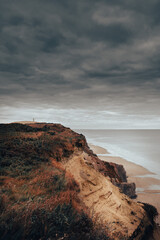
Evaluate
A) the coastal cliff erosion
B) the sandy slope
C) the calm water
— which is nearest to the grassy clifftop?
the coastal cliff erosion

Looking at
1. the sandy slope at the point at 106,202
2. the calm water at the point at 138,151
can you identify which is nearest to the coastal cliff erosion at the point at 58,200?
the sandy slope at the point at 106,202

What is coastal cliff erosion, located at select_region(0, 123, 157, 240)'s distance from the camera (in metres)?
3.63

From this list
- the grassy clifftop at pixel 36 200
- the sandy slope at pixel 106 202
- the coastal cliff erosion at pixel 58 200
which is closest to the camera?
the grassy clifftop at pixel 36 200

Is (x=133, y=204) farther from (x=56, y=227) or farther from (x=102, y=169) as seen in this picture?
(x=56, y=227)

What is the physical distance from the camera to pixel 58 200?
15.7 feet

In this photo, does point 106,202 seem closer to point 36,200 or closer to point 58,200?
point 58,200

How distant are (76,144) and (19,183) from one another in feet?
20.3

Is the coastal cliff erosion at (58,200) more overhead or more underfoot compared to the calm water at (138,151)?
more overhead

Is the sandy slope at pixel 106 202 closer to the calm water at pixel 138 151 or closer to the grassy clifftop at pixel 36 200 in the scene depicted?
the grassy clifftop at pixel 36 200

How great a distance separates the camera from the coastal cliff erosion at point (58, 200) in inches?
143

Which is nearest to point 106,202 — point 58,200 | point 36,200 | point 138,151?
point 58,200

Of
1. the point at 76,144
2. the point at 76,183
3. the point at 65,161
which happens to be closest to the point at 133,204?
the point at 76,183

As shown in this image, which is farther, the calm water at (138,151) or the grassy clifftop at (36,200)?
the calm water at (138,151)

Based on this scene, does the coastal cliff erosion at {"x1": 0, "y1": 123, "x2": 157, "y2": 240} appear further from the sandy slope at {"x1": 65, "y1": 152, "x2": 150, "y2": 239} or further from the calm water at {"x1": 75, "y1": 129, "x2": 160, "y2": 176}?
the calm water at {"x1": 75, "y1": 129, "x2": 160, "y2": 176}
